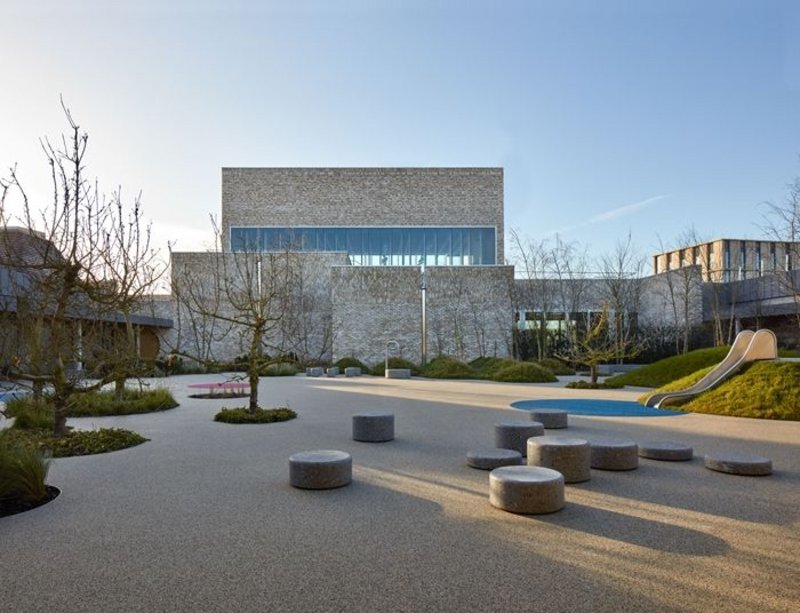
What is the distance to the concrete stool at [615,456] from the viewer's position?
23.2ft

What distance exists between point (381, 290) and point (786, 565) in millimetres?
31789

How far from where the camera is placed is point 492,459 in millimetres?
7035

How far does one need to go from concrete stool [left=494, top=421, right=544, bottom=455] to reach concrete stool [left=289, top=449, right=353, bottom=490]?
284 centimetres

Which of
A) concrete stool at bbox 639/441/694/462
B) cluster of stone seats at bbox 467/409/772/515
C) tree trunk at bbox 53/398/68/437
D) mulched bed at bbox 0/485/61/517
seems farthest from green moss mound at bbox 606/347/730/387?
mulched bed at bbox 0/485/61/517

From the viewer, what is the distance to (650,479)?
21.7 feet

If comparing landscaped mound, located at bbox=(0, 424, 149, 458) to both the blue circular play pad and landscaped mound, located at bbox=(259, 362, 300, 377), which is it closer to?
the blue circular play pad

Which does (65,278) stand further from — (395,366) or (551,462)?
(395,366)

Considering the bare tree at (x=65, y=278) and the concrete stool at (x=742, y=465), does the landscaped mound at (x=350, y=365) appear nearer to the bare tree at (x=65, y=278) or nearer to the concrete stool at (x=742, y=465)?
the bare tree at (x=65, y=278)

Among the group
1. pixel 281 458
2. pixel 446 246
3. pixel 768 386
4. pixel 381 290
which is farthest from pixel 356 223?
pixel 281 458

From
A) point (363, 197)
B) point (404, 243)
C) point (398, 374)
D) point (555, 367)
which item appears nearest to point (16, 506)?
point (398, 374)

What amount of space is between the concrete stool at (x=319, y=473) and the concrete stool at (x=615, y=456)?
321 centimetres

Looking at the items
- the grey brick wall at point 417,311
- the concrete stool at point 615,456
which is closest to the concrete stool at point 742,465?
the concrete stool at point 615,456

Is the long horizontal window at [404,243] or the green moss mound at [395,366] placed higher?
the long horizontal window at [404,243]

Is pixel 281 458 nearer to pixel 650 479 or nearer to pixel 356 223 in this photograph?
pixel 650 479
